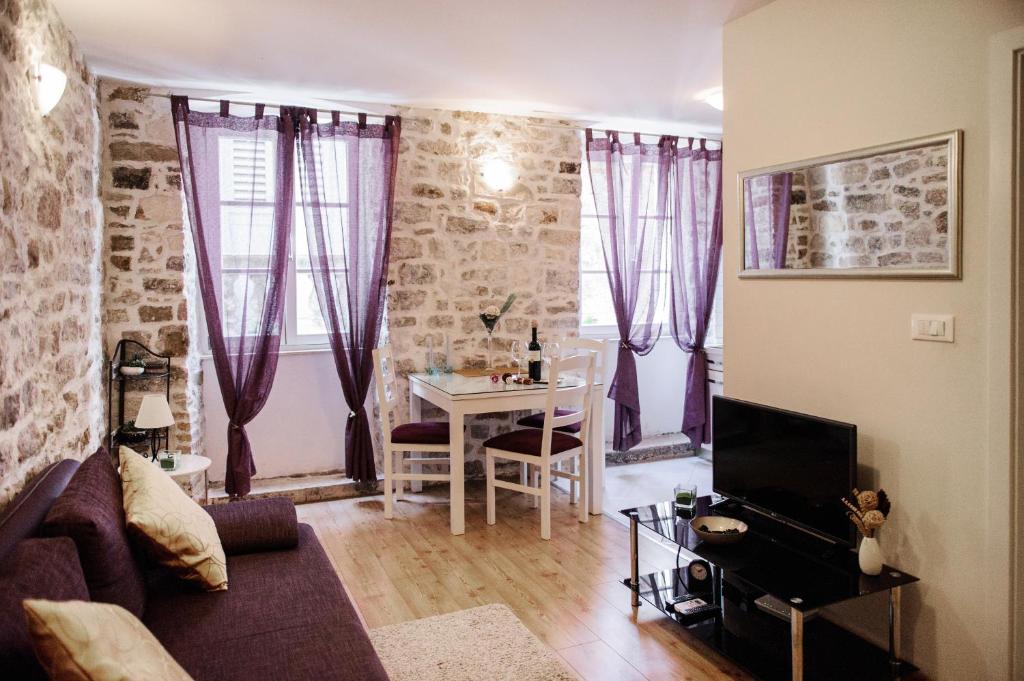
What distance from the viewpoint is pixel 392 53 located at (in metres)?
3.85

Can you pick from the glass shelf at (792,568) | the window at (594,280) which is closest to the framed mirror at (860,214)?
the glass shelf at (792,568)

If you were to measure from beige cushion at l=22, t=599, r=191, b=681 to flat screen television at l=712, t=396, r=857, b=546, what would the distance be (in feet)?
7.33

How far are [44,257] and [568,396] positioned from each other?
270 centimetres

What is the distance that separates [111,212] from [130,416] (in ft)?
3.82

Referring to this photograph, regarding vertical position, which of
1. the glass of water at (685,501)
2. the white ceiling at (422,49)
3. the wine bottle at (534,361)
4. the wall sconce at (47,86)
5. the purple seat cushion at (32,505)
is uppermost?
the white ceiling at (422,49)

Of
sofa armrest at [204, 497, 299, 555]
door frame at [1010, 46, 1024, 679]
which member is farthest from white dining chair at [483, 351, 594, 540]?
door frame at [1010, 46, 1024, 679]

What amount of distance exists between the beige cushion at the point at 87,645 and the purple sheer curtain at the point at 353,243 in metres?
3.30

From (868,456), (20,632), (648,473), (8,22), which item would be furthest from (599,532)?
(8,22)

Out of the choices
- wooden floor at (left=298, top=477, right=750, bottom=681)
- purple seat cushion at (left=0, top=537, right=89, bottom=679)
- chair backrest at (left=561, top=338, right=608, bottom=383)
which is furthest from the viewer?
chair backrest at (left=561, top=338, right=608, bottom=383)

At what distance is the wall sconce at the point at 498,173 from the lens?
5.16m

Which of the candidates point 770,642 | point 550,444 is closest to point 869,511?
point 770,642

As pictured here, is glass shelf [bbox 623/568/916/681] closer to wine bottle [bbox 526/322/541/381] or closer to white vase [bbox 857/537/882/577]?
white vase [bbox 857/537/882/577]

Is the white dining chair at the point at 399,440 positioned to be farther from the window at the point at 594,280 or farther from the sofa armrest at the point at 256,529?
the window at the point at 594,280

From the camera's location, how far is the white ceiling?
10.6ft
